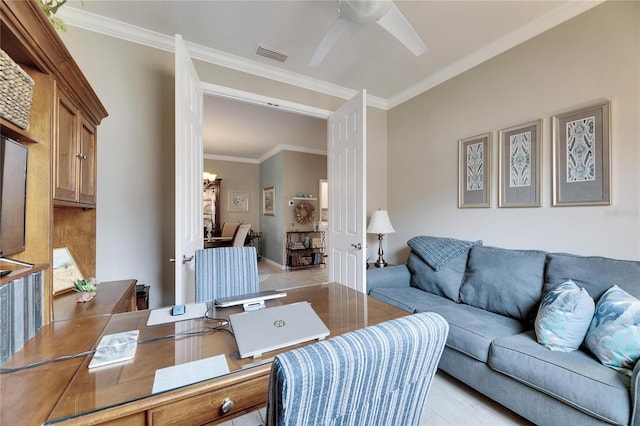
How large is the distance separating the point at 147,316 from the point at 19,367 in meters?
0.40

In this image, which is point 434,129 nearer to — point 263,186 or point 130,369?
point 130,369

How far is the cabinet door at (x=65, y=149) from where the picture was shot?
115 cm

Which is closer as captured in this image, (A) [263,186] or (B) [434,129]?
(B) [434,129]

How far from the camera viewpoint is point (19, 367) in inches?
31.0

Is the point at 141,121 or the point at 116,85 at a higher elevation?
the point at 116,85

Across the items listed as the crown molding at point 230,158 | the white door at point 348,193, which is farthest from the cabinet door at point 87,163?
the crown molding at point 230,158

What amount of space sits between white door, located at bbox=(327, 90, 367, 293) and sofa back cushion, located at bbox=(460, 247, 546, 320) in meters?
0.96

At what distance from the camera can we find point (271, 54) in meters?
2.54

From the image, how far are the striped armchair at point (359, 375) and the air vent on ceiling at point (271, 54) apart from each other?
2.71 meters

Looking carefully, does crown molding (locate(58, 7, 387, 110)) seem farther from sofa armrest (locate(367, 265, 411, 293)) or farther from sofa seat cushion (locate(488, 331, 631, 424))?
sofa seat cushion (locate(488, 331, 631, 424))

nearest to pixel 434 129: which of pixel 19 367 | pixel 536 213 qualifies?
pixel 536 213

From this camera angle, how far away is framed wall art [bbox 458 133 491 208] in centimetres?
250

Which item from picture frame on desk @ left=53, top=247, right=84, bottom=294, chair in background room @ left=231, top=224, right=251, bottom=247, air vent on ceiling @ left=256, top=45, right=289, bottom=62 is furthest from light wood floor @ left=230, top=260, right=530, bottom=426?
chair in background room @ left=231, top=224, right=251, bottom=247

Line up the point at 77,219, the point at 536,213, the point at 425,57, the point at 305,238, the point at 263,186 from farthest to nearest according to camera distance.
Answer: the point at 263,186, the point at 305,238, the point at 425,57, the point at 536,213, the point at 77,219
